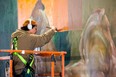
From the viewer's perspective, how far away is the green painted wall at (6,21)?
7.22 meters

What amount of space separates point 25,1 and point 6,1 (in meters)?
0.70

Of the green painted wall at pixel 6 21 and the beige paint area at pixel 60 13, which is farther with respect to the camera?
the green painted wall at pixel 6 21

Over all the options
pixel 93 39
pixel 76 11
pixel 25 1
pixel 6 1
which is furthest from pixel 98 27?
pixel 6 1

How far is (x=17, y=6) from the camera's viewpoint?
23.5ft

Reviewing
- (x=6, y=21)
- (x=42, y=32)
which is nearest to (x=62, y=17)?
(x=42, y=32)

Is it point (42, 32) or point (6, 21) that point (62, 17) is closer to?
point (42, 32)

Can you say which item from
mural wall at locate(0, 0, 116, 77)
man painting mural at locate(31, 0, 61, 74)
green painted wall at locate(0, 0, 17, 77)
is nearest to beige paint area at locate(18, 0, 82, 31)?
mural wall at locate(0, 0, 116, 77)

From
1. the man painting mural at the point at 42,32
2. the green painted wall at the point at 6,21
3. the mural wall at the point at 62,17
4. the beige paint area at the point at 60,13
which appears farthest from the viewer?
the green painted wall at the point at 6,21

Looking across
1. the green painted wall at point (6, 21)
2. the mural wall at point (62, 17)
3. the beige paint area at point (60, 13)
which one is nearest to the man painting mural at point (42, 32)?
the mural wall at point (62, 17)

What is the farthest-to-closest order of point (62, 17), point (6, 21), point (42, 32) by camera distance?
point (6, 21) → point (42, 32) → point (62, 17)

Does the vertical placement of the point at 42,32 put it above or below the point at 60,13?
below

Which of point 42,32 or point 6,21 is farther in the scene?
point 6,21

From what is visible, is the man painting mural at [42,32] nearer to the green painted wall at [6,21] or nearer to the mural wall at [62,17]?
the mural wall at [62,17]

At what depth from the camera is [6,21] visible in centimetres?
735
